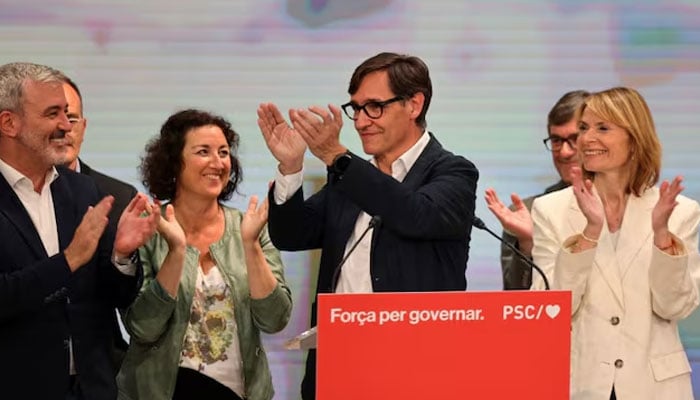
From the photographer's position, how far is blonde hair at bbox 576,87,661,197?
3848mm

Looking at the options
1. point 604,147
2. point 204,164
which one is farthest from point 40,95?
point 604,147

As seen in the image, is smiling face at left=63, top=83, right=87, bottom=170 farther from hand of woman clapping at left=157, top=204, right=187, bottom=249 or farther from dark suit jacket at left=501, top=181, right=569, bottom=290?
dark suit jacket at left=501, top=181, right=569, bottom=290

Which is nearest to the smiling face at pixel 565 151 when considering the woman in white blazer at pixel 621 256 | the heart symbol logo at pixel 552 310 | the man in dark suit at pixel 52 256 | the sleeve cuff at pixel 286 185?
the woman in white blazer at pixel 621 256

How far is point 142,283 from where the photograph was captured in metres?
4.12

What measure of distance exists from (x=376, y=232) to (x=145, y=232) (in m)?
0.70

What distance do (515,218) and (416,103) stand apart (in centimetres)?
77

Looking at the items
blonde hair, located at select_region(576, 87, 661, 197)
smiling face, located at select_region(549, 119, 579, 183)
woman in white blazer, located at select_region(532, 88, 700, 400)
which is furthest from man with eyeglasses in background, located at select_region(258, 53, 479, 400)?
smiling face, located at select_region(549, 119, 579, 183)

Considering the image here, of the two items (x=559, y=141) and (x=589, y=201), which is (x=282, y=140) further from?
(x=559, y=141)

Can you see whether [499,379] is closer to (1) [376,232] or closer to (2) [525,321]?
(2) [525,321]

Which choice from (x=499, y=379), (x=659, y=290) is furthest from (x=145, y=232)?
(x=659, y=290)

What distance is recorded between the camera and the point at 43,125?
12.7 feet

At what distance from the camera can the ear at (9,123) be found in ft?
12.7

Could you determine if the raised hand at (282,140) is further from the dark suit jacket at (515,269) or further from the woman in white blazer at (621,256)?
the dark suit jacket at (515,269)

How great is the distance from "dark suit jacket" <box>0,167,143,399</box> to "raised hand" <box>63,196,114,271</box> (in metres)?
0.03
